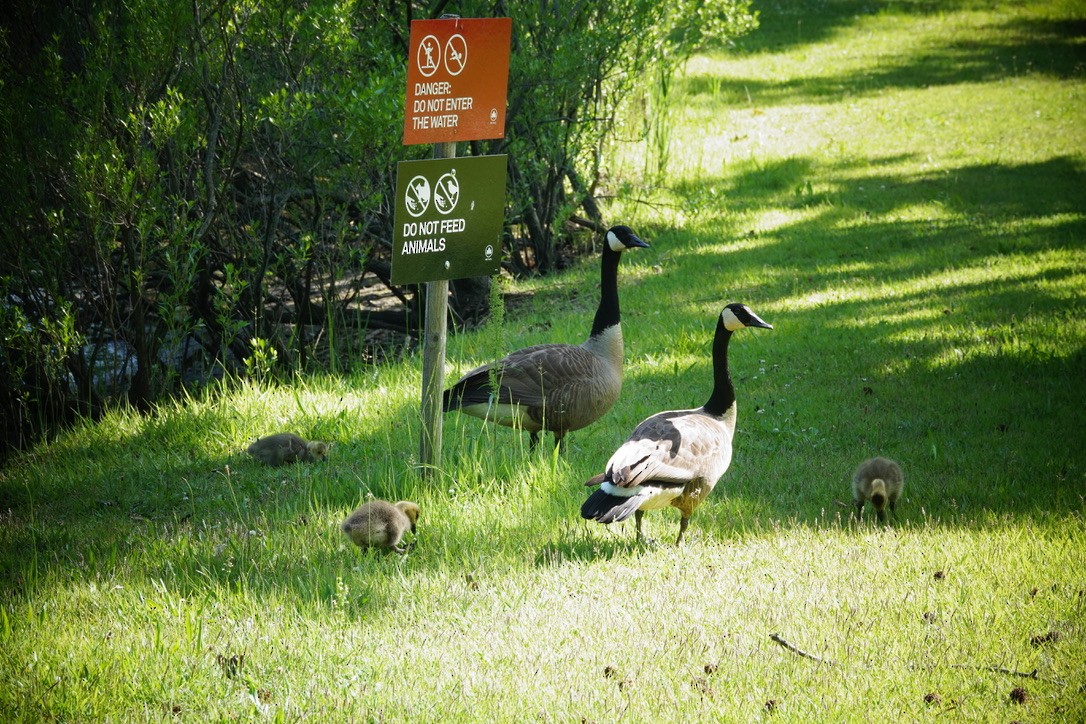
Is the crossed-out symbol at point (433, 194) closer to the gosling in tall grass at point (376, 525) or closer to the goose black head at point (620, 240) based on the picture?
the gosling in tall grass at point (376, 525)

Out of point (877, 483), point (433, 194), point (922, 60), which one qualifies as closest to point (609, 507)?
point (877, 483)

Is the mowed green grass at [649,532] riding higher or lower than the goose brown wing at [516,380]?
lower

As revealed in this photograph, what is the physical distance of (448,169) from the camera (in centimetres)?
535

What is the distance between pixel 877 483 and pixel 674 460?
1320mm

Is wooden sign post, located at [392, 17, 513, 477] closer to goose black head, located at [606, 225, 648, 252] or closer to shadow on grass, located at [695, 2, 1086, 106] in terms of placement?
goose black head, located at [606, 225, 648, 252]

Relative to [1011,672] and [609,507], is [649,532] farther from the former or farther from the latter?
[1011,672]

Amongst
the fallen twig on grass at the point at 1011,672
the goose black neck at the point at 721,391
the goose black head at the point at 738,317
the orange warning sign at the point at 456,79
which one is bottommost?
the fallen twig on grass at the point at 1011,672

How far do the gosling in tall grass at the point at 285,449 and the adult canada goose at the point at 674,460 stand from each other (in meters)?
2.48

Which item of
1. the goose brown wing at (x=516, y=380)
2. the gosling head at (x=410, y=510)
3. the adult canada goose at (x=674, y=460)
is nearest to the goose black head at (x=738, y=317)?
the adult canada goose at (x=674, y=460)

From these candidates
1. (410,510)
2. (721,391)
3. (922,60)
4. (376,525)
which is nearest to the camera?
(376,525)

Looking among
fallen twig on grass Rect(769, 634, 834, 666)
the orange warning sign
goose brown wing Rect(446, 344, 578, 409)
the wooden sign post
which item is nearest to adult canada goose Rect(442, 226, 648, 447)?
goose brown wing Rect(446, 344, 578, 409)

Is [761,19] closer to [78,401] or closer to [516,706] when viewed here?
[78,401]

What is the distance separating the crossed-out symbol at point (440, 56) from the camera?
517 cm

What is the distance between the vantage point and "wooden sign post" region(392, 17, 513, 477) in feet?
17.1
